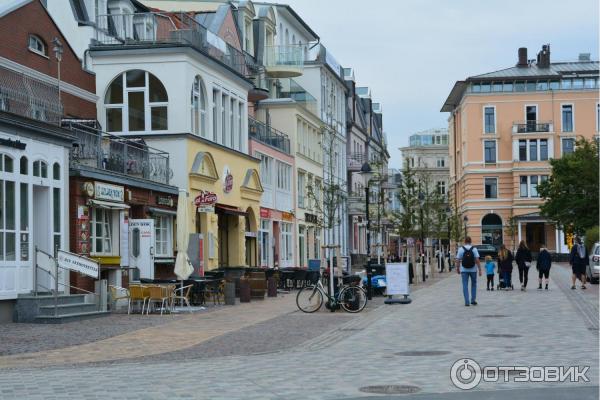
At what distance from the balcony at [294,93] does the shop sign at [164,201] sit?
2447cm

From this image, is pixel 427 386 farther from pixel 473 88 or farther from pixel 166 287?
pixel 473 88

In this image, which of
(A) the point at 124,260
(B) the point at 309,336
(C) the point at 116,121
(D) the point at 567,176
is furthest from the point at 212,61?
(D) the point at 567,176

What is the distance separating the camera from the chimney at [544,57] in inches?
4136

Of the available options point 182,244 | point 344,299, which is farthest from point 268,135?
point 344,299

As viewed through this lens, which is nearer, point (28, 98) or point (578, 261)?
point (28, 98)

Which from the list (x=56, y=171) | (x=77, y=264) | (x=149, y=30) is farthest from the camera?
(x=149, y=30)

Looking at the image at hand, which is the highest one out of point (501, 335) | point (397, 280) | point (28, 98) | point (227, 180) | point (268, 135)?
point (268, 135)

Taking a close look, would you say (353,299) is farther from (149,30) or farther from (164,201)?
(149,30)

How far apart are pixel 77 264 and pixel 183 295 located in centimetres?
525

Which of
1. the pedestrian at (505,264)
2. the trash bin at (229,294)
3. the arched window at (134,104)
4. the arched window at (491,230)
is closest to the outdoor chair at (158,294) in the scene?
the trash bin at (229,294)

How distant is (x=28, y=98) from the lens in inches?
1022

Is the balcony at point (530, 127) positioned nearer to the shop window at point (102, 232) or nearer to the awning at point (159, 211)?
the awning at point (159, 211)

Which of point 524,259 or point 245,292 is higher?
point 524,259

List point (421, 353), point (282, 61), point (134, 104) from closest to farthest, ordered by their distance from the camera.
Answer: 1. point (421, 353)
2. point (134, 104)
3. point (282, 61)
